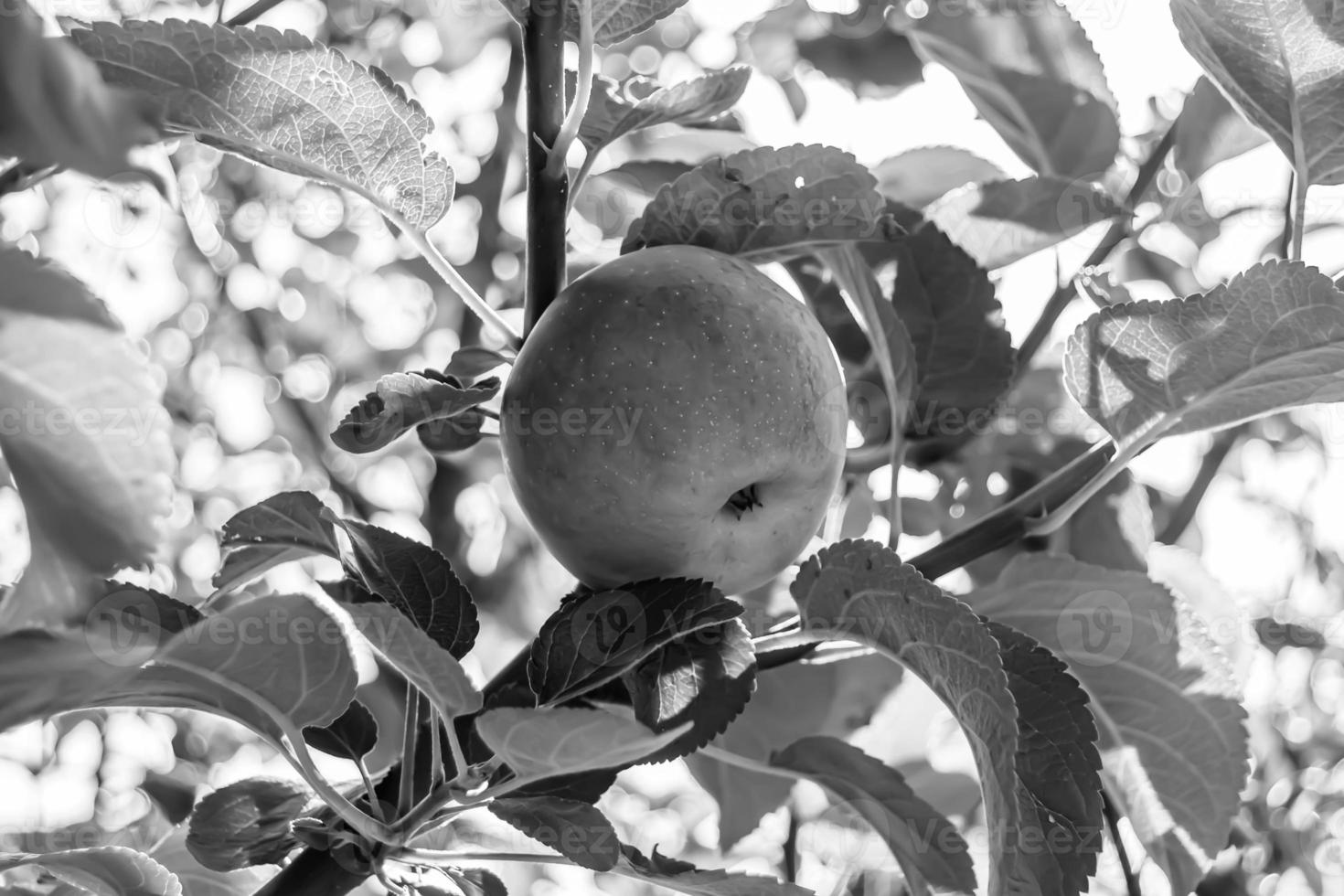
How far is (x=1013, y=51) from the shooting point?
0.94 m

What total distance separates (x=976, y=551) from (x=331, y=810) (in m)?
0.41

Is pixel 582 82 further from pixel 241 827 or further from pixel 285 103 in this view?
pixel 241 827

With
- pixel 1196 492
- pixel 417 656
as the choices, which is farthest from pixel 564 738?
pixel 1196 492

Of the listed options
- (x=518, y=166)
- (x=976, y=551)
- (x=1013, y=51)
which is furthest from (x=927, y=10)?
(x=518, y=166)

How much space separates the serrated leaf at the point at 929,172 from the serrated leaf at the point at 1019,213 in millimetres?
153

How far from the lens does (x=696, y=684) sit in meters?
0.55

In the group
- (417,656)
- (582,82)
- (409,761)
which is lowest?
(409,761)

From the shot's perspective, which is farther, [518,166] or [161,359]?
[161,359]

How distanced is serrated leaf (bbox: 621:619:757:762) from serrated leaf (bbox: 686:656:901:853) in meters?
0.23

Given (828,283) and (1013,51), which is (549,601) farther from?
(1013,51)

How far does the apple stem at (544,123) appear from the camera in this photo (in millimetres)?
613

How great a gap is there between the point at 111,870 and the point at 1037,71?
87 cm

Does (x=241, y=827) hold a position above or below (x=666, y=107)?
below

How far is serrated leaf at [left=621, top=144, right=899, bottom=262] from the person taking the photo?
2.16ft
